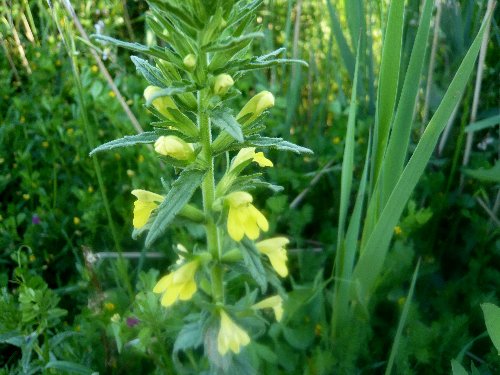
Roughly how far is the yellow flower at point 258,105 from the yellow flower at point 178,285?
241 mm

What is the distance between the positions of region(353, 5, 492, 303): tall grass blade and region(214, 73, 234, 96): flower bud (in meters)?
0.35

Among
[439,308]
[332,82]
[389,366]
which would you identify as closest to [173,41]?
[389,366]

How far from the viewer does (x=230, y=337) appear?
89 cm

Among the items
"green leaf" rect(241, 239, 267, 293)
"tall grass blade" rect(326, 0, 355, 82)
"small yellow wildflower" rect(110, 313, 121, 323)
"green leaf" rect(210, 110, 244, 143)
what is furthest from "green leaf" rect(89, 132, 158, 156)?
"tall grass blade" rect(326, 0, 355, 82)

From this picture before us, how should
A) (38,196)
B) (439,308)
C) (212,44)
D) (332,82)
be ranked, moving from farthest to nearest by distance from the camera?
(332,82)
(38,196)
(439,308)
(212,44)

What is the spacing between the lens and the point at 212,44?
76 centimetres

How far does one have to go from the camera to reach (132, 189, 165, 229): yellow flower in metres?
0.89

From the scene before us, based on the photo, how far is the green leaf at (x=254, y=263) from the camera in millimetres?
829

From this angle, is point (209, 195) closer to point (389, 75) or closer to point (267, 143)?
point (267, 143)

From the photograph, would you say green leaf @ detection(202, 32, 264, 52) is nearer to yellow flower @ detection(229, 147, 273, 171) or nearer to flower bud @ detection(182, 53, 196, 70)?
flower bud @ detection(182, 53, 196, 70)

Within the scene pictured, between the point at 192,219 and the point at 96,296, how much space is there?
31 cm

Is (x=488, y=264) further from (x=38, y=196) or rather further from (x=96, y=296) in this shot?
(x=38, y=196)

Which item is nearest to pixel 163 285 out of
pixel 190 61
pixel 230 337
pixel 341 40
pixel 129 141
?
pixel 230 337

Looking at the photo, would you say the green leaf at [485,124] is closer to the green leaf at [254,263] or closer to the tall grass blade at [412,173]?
the tall grass blade at [412,173]
